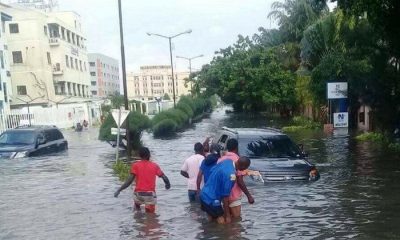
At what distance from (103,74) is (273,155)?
138 m

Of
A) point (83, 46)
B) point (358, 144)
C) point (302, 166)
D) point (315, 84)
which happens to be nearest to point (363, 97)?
point (358, 144)

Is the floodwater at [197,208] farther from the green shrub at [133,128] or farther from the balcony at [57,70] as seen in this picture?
the balcony at [57,70]

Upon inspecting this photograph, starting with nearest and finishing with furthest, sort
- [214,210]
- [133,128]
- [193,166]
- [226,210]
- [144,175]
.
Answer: [214,210] < [226,210] < [144,175] < [193,166] < [133,128]

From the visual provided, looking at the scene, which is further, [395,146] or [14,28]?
[14,28]

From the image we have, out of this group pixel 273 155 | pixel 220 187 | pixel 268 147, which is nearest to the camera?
pixel 220 187

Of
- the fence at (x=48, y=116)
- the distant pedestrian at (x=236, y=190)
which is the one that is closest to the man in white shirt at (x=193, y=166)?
the distant pedestrian at (x=236, y=190)

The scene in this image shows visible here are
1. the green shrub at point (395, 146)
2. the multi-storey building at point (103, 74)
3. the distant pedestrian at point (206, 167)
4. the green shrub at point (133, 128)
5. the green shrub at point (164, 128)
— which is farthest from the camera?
the multi-storey building at point (103, 74)

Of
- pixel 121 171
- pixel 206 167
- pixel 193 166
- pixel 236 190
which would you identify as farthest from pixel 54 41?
pixel 236 190

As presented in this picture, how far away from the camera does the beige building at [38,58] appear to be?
2375 inches

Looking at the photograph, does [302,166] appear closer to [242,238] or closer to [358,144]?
[242,238]

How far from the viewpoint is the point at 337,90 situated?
27.5m

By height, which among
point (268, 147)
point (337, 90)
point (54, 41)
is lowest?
point (268, 147)

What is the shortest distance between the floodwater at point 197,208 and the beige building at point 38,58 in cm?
4522

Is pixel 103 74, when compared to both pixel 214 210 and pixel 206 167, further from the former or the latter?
pixel 214 210
